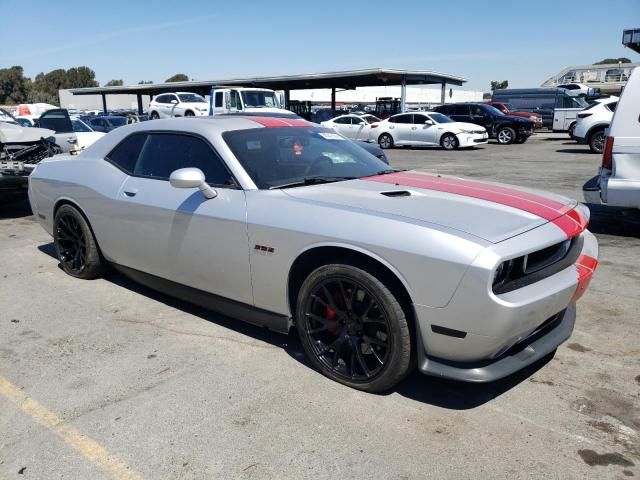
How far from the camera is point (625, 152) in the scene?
607 cm

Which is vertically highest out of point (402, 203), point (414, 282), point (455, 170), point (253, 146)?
point (253, 146)

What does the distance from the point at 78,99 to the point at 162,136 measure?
72.0m

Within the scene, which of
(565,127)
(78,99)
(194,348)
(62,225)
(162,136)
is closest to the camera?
(194,348)

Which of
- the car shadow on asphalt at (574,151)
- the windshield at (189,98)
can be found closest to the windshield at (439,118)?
the car shadow on asphalt at (574,151)

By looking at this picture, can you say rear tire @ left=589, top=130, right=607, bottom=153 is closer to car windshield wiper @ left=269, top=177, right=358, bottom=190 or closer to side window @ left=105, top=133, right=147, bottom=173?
car windshield wiper @ left=269, top=177, right=358, bottom=190

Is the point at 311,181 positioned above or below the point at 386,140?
above

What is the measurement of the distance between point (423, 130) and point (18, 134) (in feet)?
50.4

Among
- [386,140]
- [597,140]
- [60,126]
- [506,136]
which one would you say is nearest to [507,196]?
[60,126]

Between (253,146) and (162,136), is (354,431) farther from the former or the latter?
(162,136)

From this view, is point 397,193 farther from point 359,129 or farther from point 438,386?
point 359,129

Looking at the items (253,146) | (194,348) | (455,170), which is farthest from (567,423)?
(455,170)

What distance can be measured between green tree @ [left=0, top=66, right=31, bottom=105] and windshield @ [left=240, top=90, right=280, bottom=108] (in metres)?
88.5

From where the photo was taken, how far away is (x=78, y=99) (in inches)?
2689

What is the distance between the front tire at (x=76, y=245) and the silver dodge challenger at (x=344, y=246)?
0.29 m
